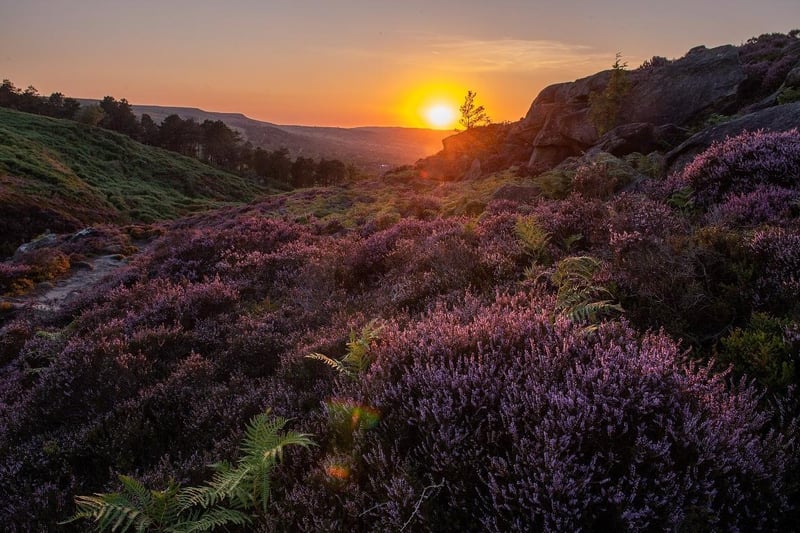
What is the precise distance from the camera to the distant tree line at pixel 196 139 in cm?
9281

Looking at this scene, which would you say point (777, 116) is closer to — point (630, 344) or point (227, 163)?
point (630, 344)

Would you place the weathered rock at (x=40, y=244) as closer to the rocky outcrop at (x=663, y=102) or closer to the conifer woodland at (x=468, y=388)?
the conifer woodland at (x=468, y=388)

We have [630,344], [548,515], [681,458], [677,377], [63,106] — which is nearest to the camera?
[548,515]

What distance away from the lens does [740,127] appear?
33.7ft

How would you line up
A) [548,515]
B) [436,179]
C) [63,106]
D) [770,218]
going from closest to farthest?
1. [548,515]
2. [770,218]
3. [436,179]
4. [63,106]

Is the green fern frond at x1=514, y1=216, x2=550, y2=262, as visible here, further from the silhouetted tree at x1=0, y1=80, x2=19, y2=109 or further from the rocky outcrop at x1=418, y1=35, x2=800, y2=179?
the silhouetted tree at x1=0, y1=80, x2=19, y2=109

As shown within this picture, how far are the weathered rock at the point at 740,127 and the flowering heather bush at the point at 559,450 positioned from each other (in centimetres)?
866

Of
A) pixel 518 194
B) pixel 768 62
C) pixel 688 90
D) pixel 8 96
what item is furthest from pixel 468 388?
pixel 8 96

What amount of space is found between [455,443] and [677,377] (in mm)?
1430

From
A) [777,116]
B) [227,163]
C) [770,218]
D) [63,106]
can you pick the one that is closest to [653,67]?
[777,116]

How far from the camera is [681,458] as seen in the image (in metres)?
2.32

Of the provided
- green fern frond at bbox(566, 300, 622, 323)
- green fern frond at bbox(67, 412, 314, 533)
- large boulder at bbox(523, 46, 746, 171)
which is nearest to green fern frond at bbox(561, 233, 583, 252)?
green fern frond at bbox(566, 300, 622, 323)

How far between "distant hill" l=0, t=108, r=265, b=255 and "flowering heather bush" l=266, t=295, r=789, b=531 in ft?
113

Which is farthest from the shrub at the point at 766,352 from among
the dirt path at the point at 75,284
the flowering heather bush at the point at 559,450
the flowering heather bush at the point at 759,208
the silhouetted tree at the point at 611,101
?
the silhouetted tree at the point at 611,101
